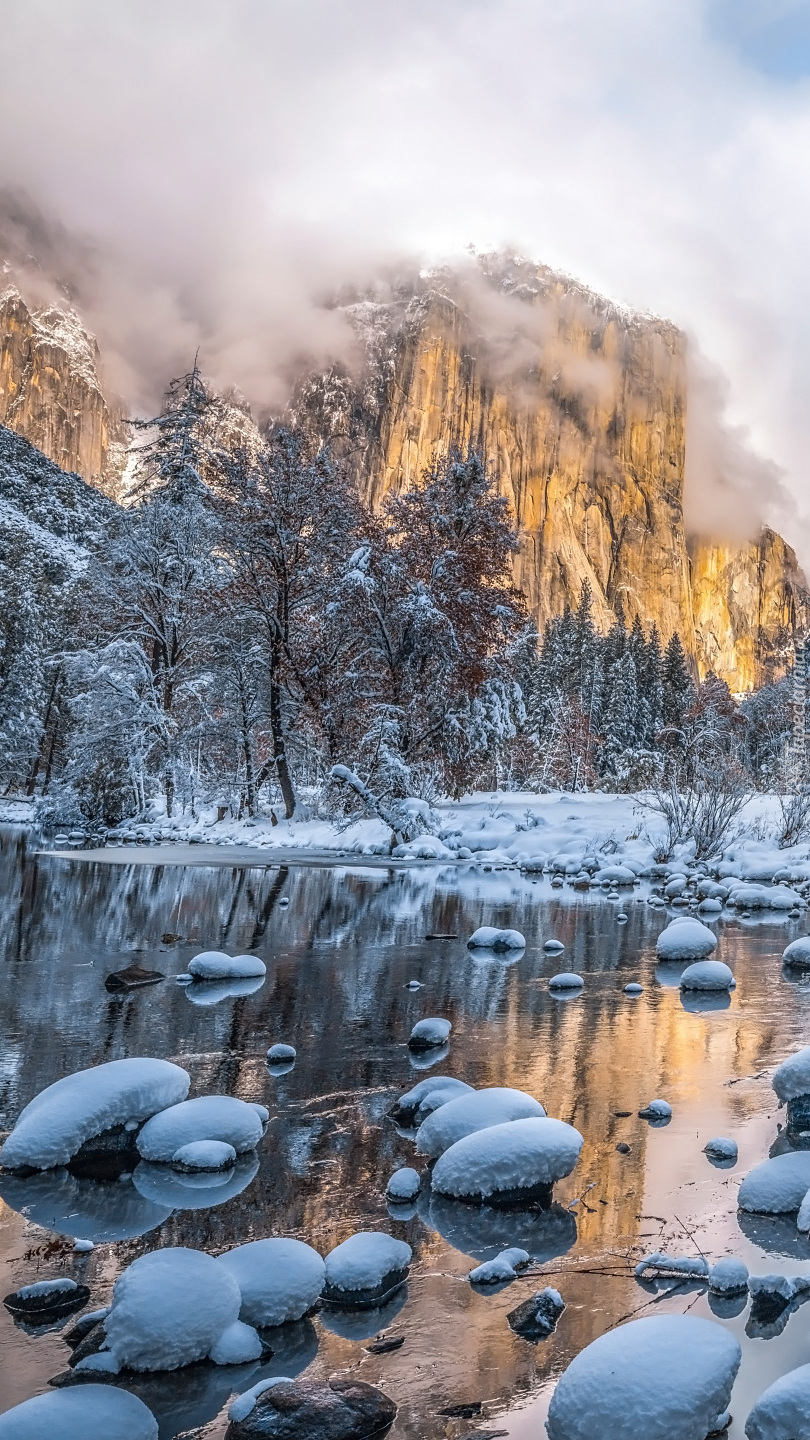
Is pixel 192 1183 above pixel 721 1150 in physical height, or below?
below

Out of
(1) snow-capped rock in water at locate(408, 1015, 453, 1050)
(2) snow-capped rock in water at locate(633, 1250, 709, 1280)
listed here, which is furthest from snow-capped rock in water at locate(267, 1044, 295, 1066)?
(2) snow-capped rock in water at locate(633, 1250, 709, 1280)

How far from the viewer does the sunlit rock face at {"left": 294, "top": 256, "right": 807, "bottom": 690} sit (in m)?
164

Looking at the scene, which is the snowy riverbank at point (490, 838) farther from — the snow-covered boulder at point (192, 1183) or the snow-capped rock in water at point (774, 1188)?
the snow-covered boulder at point (192, 1183)

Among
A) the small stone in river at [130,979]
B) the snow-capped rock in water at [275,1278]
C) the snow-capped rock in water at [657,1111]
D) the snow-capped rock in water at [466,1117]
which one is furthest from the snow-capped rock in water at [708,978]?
the snow-capped rock in water at [275,1278]

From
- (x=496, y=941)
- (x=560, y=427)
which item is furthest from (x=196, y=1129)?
(x=560, y=427)

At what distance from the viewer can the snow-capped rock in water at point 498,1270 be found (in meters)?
2.91

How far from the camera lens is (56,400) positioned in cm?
17525

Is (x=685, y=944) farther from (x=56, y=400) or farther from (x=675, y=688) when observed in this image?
(x=56, y=400)

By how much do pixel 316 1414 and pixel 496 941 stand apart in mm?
7100

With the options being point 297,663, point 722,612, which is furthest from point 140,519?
point 722,612

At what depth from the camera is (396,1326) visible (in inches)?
105

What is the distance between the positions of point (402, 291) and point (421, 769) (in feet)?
612

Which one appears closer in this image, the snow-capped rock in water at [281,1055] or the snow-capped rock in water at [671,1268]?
the snow-capped rock in water at [671,1268]

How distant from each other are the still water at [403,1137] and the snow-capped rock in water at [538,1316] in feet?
0.11
